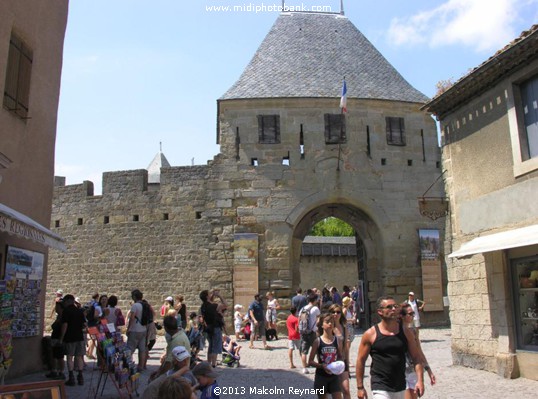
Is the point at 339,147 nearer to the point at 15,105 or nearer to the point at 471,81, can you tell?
the point at 471,81

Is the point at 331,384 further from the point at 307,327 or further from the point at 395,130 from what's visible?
the point at 395,130

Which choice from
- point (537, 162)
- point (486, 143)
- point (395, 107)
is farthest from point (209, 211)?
point (537, 162)

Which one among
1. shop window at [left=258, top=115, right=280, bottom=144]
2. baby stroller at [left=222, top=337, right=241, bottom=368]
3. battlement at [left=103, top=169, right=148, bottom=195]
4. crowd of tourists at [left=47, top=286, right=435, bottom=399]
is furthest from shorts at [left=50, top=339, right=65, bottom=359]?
shop window at [left=258, top=115, right=280, bottom=144]

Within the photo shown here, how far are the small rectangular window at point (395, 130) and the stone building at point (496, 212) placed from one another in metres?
6.32

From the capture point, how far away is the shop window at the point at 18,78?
7.55 meters

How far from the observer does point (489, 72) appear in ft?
26.2

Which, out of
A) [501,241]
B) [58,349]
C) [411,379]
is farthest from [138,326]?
[501,241]

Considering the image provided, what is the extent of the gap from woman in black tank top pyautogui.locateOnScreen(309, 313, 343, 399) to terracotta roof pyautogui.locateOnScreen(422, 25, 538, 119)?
467cm

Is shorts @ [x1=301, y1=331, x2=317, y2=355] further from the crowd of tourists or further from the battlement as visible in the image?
the battlement

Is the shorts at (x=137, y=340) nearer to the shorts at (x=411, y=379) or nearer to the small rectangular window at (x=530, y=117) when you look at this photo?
the shorts at (x=411, y=379)

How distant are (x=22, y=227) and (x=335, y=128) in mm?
10385

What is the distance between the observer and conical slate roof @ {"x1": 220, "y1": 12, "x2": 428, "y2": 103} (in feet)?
51.4

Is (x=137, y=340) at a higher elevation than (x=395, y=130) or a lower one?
lower

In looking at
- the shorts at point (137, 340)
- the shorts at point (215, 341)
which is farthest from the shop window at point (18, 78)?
the shorts at point (215, 341)
